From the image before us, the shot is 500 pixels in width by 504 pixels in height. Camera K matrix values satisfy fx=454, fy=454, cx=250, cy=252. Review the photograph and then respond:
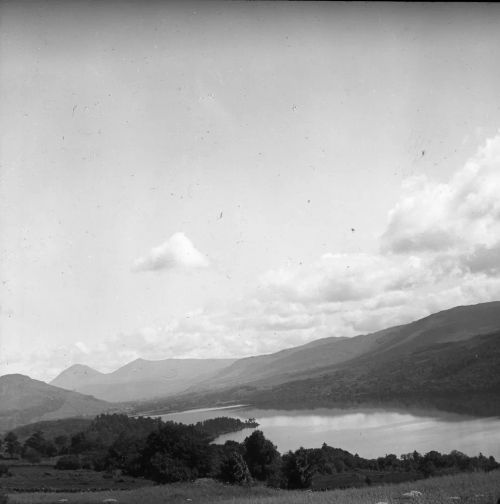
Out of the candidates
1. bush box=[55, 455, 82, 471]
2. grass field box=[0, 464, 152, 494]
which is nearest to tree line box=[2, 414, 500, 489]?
bush box=[55, 455, 82, 471]

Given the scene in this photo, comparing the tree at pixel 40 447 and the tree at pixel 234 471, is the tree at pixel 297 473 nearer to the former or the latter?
the tree at pixel 234 471

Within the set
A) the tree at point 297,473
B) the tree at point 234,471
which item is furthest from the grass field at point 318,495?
the tree at point 297,473

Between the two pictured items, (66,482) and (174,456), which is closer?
(66,482)

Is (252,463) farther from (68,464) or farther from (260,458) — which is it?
(68,464)

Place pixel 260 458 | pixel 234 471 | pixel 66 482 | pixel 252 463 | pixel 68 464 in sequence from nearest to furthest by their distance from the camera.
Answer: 1. pixel 234 471
2. pixel 66 482
3. pixel 252 463
4. pixel 260 458
5. pixel 68 464

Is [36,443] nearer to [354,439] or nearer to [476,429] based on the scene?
[354,439]

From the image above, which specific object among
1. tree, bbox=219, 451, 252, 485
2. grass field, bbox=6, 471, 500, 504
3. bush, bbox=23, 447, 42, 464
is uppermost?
grass field, bbox=6, 471, 500, 504

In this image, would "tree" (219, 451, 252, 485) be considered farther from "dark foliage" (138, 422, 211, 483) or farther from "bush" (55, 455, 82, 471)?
"bush" (55, 455, 82, 471)

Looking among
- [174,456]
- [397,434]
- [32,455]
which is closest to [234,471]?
[174,456]

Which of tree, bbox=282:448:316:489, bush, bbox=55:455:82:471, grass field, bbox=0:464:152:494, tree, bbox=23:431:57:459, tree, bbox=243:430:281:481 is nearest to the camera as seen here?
grass field, bbox=0:464:152:494

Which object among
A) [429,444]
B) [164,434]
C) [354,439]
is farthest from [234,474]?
[354,439]
